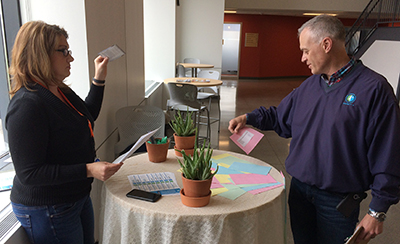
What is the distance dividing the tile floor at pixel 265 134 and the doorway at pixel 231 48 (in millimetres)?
908

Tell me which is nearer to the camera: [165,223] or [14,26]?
[165,223]

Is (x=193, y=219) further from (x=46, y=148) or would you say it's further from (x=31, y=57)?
(x=31, y=57)

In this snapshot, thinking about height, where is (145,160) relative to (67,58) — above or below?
below

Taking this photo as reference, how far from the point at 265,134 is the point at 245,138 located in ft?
14.0

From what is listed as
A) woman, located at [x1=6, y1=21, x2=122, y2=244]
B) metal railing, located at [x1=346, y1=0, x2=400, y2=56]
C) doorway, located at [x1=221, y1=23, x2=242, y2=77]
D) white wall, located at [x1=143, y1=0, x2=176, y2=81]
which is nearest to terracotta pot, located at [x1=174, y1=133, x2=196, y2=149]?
woman, located at [x1=6, y1=21, x2=122, y2=244]

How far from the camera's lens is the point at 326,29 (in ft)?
4.93

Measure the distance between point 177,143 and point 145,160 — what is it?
0.73ft

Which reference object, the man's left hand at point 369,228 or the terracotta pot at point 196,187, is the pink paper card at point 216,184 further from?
the man's left hand at point 369,228

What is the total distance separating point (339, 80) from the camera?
5.08 feet

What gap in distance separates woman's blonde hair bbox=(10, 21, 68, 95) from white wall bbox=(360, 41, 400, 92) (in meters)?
8.48

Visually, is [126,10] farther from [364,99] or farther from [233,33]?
[233,33]

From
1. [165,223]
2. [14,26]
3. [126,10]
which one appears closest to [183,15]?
[126,10]

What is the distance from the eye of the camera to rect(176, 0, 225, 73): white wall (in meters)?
8.79

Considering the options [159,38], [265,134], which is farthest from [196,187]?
[159,38]
